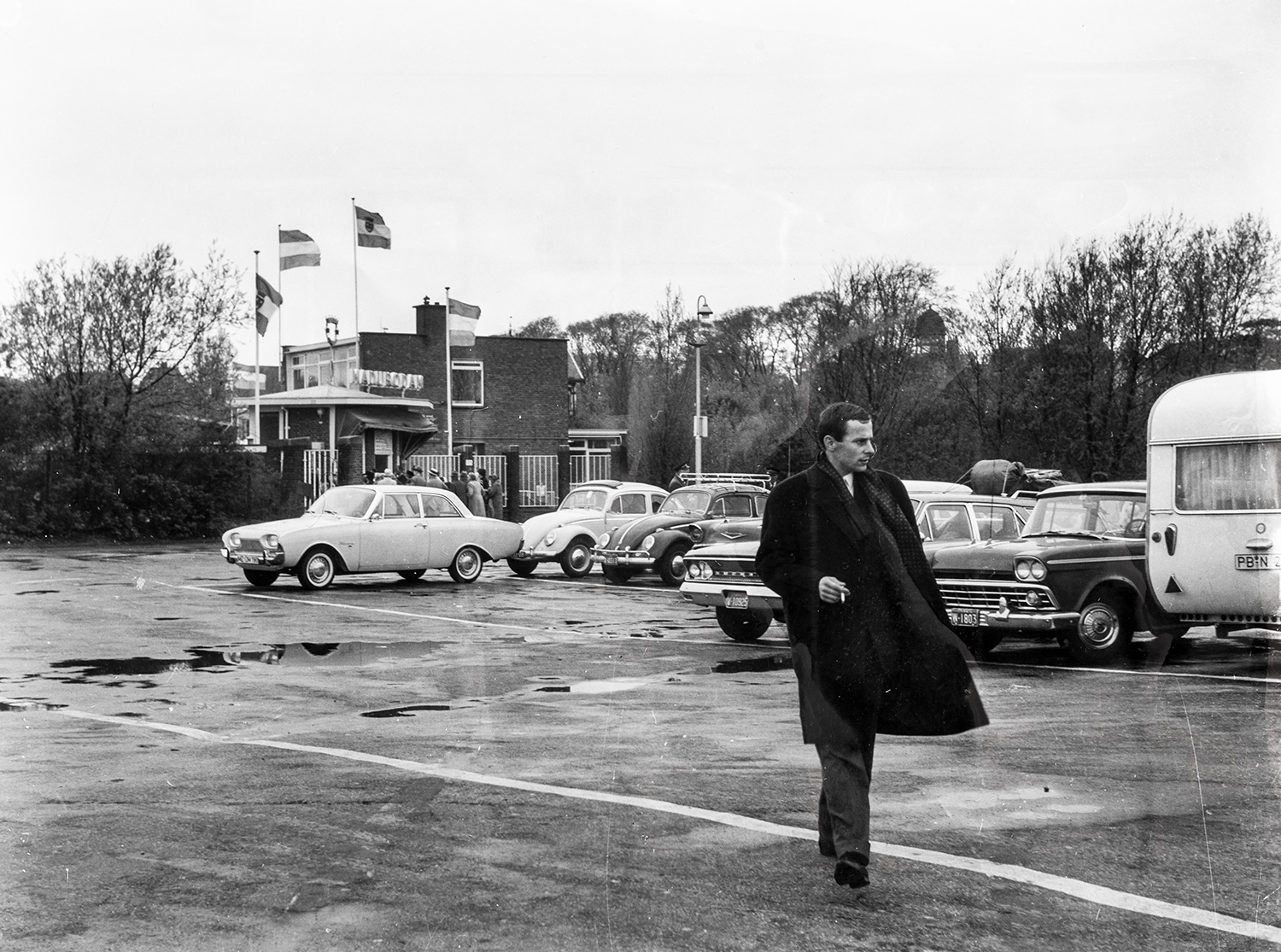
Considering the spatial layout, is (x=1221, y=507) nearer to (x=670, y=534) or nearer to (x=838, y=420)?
(x=838, y=420)

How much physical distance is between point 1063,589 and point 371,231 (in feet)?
112

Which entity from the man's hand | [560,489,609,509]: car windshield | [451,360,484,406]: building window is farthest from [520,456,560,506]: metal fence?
the man's hand

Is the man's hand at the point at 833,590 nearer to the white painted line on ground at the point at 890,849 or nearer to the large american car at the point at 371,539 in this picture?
the white painted line on ground at the point at 890,849

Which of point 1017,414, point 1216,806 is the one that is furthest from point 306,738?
point 1017,414

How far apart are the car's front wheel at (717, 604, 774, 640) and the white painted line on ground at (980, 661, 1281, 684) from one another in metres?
2.52

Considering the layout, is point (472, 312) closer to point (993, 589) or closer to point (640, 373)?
point (640, 373)

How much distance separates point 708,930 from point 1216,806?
9.89 ft

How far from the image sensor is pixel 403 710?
31.4 ft

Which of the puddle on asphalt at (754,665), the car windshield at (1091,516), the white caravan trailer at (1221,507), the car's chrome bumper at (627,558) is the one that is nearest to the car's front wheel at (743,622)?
the puddle on asphalt at (754,665)

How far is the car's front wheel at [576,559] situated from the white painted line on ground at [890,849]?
15429 millimetres

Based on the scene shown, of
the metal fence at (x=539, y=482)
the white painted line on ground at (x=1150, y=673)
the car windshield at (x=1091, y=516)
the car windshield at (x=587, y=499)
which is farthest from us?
the metal fence at (x=539, y=482)

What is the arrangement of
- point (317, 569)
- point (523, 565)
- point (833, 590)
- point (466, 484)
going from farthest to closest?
point (466, 484) → point (523, 565) → point (317, 569) → point (833, 590)

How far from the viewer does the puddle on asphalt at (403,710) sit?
9.34 metres

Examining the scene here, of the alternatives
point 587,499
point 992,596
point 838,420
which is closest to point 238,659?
point 992,596
